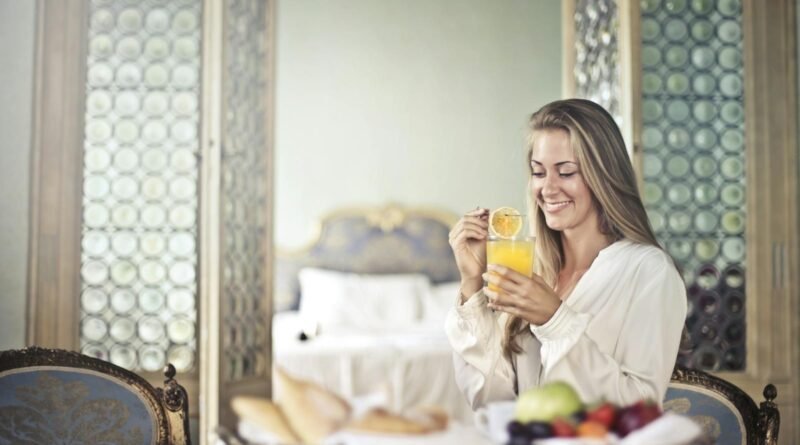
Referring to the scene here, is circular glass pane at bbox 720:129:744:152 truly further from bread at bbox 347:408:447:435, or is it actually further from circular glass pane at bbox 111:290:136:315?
bread at bbox 347:408:447:435

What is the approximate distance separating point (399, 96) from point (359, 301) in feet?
4.34

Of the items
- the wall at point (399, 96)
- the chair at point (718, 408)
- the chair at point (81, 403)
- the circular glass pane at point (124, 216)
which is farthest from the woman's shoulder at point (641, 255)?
the wall at point (399, 96)

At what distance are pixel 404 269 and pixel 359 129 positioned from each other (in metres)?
0.96

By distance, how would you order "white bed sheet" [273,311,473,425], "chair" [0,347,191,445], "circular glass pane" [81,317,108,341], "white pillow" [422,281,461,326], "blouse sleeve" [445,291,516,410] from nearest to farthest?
1. "blouse sleeve" [445,291,516,410]
2. "chair" [0,347,191,445]
3. "circular glass pane" [81,317,108,341]
4. "white bed sheet" [273,311,473,425]
5. "white pillow" [422,281,461,326]

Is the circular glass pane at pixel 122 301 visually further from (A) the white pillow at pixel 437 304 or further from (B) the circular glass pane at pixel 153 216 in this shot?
(A) the white pillow at pixel 437 304

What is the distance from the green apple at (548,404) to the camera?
85 cm

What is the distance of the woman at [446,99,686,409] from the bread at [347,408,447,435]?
0.34 m

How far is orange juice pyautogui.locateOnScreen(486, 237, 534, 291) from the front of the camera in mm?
1220

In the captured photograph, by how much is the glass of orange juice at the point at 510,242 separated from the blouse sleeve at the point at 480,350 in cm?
19

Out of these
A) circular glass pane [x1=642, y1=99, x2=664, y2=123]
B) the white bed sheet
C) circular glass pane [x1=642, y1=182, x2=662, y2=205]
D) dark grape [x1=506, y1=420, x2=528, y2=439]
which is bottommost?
the white bed sheet

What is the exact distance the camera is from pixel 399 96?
507 centimetres

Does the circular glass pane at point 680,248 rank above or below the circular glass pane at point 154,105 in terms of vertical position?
below

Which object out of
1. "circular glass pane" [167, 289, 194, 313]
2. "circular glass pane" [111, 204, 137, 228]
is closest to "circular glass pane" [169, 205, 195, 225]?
→ "circular glass pane" [111, 204, 137, 228]

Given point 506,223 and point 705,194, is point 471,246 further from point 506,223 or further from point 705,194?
point 705,194
